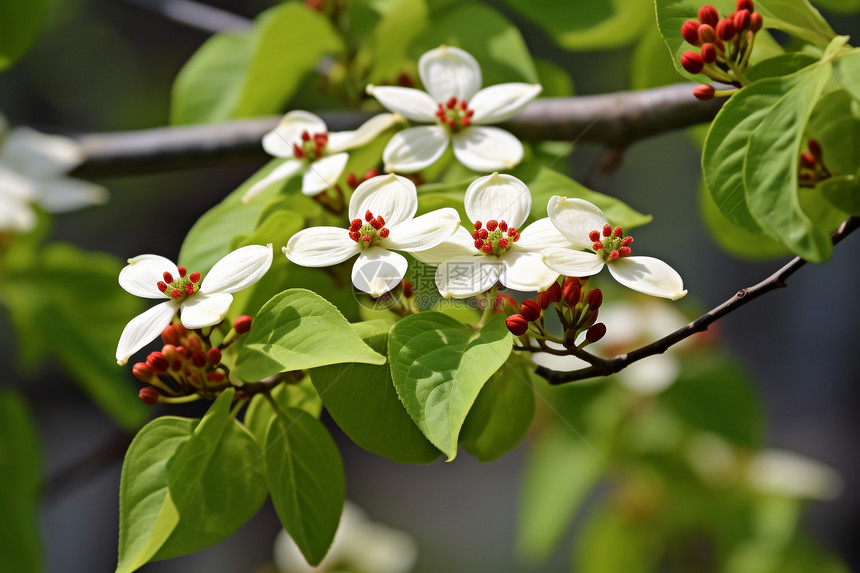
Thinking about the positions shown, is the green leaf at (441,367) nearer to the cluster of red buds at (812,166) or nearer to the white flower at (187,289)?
the white flower at (187,289)

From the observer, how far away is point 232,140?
0.60 metres

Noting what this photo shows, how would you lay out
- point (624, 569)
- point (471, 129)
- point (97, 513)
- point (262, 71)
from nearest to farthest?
point (471, 129) < point (262, 71) < point (624, 569) < point (97, 513)

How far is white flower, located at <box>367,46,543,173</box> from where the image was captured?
Answer: 16.7 inches

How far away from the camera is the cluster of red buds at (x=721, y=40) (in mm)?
341

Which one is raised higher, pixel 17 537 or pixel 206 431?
pixel 206 431

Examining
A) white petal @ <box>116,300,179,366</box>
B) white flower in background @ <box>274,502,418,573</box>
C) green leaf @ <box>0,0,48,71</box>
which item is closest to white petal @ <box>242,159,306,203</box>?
white petal @ <box>116,300,179,366</box>

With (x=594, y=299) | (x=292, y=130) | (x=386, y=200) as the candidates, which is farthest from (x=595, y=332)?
(x=292, y=130)

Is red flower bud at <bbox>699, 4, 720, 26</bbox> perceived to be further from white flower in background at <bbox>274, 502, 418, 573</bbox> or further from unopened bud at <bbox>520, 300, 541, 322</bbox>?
white flower in background at <bbox>274, 502, 418, 573</bbox>

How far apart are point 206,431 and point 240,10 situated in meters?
2.04

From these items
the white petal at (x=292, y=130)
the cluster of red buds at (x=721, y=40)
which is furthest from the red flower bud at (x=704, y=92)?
the white petal at (x=292, y=130)

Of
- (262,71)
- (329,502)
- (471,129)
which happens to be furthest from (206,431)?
(262,71)

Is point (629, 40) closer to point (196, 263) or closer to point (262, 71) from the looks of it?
point (262, 71)

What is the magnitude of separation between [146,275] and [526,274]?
19 cm

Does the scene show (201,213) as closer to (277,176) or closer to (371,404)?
(277,176)
